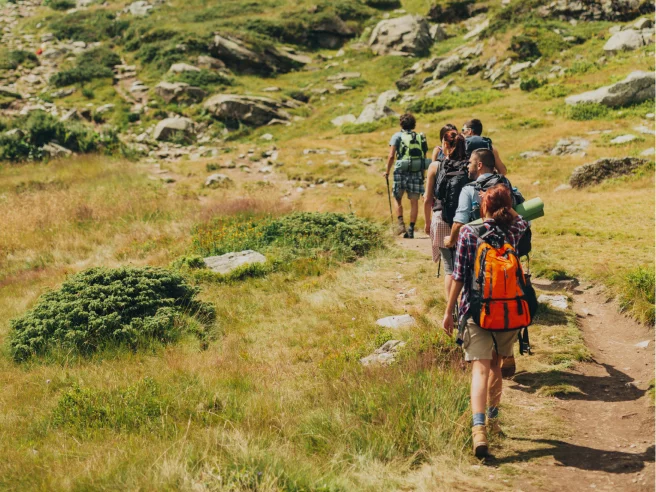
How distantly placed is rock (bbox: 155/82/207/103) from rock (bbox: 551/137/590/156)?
63.8 feet

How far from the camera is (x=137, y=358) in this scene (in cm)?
708

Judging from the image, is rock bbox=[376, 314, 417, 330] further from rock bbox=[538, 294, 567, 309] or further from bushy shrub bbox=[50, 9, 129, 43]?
bushy shrub bbox=[50, 9, 129, 43]

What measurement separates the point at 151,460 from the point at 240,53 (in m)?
36.2

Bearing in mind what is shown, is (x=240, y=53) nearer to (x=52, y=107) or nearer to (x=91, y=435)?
(x=52, y=107)

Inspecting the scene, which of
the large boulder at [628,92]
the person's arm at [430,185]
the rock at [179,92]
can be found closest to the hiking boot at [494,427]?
the person's arm at [430,185]

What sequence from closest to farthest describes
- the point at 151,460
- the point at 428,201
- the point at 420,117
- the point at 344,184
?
the point at 151,460, the point at 428,201, the point at 344,184, the point at 420,117

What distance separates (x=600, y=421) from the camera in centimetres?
553

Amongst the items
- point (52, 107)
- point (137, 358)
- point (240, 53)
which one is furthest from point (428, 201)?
point (240, 53)

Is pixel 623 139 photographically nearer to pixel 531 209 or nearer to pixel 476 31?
pixel 531 209

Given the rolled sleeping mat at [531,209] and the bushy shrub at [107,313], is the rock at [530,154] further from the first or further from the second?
the rolled sleeping mat at [531,209]

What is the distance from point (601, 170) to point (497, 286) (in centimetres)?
1265

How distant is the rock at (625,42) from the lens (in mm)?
28344

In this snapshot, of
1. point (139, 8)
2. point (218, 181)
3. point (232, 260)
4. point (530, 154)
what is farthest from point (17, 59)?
point (232, 260)

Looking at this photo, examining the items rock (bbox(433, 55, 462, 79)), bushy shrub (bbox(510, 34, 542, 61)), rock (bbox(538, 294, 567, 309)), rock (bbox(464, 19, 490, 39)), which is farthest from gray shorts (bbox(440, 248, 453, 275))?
rock (bbox(464, 19, 490, 39))
